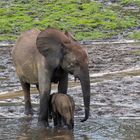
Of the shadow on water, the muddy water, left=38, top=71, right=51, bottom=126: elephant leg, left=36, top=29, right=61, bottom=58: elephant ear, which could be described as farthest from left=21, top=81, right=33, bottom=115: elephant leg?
left=36, top=29, right=61, bottom=58: elephant ear

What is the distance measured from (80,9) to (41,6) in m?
2.78

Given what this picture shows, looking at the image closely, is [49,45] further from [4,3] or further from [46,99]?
[4,3]

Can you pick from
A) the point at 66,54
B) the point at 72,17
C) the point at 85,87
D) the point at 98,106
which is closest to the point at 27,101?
the point at 98,106

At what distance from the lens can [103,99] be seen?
1667cm

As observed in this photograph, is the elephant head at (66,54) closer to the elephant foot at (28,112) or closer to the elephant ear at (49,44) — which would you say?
the elephant ear at (49,44)

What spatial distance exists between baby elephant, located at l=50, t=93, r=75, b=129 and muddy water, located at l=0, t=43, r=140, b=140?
0.64ft

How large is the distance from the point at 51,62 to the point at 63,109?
3.21ft

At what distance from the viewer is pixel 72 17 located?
41.0 m

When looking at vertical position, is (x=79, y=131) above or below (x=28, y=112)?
above

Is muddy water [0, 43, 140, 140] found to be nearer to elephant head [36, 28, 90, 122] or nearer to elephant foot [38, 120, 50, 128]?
elephant foot [38, 120, 50, 128]

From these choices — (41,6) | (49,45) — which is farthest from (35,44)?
(41,6)

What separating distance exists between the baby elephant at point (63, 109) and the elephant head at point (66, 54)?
0.30m

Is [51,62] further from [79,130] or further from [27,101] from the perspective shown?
[27,101]

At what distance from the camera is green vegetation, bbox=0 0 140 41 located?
36938mm
